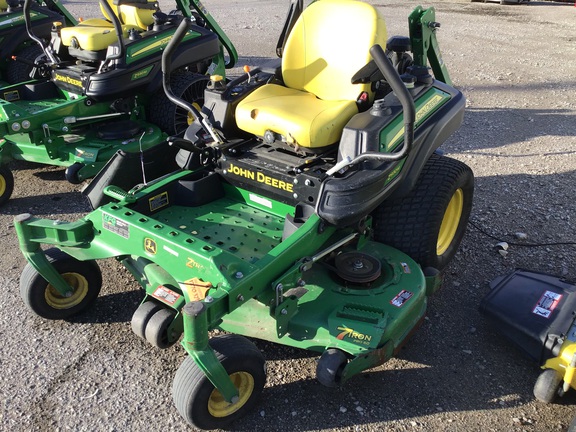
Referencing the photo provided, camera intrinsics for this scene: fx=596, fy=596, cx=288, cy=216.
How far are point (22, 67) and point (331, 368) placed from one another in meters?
5.27

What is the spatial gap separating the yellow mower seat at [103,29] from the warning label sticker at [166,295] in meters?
3.14

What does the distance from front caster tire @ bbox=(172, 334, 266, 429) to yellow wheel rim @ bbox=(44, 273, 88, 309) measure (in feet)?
3.28

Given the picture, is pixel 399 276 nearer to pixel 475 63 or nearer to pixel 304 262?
pixel 304 262

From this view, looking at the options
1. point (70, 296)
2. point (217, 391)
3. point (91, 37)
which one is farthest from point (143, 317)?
point (91, 37)

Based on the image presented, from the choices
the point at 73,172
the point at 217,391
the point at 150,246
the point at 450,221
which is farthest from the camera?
the point at 73,172

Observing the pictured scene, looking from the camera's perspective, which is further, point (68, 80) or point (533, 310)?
point (68, 80)

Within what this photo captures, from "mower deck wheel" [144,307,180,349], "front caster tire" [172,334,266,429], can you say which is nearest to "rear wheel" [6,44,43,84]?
"mower deck wheel" [144,307,180,349]

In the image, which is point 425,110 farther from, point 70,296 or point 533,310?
point 70,296

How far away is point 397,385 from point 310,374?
0.41 metres

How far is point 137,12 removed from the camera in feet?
17.5

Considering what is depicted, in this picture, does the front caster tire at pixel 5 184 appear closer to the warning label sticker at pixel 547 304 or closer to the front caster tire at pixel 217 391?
the front caster tire at pixel 217 391

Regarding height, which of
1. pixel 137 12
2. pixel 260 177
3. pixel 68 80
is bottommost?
pixel 68 80

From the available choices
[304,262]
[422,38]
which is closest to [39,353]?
[304,262]

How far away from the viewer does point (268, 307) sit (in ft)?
9.21
